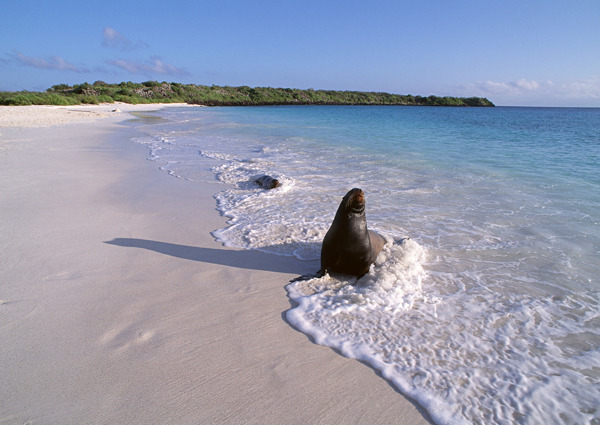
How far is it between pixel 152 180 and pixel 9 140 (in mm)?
8375

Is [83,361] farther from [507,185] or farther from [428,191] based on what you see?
[507,185]

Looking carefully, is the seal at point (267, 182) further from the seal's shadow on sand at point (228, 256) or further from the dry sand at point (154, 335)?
the seal's shadow on sand at point (228, 256)

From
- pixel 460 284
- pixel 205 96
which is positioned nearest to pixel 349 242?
pixel 460 284

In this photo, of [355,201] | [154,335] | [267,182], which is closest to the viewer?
[154,335]

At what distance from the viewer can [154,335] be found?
9.62 ft

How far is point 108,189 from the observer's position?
23.4 feet

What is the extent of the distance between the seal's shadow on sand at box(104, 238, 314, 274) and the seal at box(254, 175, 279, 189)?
134 inches

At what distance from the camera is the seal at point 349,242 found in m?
3.79

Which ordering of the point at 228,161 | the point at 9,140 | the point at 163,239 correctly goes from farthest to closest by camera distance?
the point at 9,140 < the point at 228,161 < the point at 163,239

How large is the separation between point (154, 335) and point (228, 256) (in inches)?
65.7

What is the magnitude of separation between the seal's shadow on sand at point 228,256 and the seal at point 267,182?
339 cm

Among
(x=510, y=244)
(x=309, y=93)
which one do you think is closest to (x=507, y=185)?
(x=510, y=244)

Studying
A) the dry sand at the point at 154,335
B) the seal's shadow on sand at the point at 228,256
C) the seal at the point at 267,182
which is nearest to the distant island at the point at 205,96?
the seal at the point at 267,182

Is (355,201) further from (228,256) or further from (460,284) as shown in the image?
(228,256)
